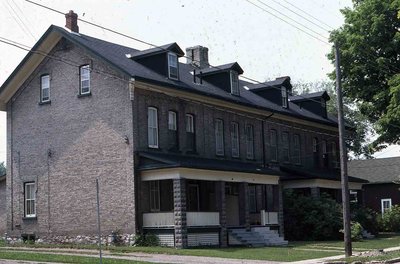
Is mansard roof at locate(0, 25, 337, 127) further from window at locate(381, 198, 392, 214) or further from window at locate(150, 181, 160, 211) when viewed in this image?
window at locate(381, 198, 392, 214)

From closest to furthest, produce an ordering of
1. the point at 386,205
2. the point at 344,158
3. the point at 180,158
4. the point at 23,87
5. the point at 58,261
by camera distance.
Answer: the point at 58,261 < the point at 344,158 < the point at 180,158 < the point at 23,87 < the point at 386,205

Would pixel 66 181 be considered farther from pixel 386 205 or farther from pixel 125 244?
pixel 386 205

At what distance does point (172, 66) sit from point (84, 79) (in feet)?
15.2

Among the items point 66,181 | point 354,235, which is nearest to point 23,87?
point 66,181

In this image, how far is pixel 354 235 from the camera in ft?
125

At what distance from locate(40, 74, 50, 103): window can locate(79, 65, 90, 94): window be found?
8.30 ft

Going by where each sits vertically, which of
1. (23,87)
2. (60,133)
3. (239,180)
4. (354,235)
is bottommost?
(354,235)

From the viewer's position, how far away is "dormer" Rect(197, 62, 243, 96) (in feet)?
131

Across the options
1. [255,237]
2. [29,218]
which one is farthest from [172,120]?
[29,218]

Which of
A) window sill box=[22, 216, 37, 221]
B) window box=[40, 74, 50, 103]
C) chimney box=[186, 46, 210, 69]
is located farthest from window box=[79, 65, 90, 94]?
chimney box=[186, 46, 210, 69]

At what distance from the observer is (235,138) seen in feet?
131

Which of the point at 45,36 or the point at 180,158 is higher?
the point at 45,36

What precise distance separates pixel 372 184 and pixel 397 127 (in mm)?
20926

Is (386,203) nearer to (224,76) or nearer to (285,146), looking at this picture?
(285,146)
